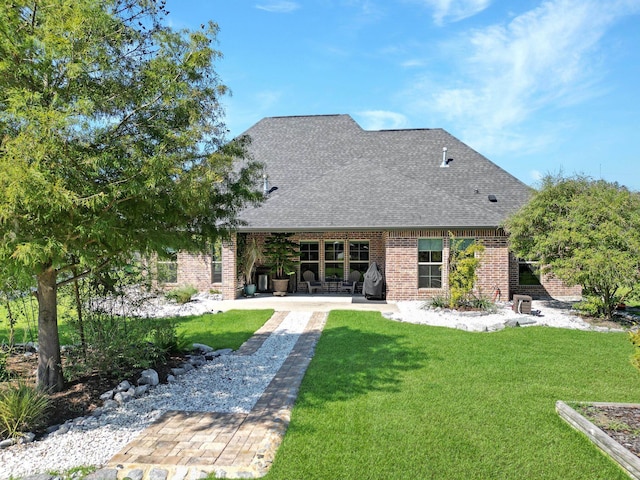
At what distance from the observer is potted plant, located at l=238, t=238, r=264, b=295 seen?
51.5 ft

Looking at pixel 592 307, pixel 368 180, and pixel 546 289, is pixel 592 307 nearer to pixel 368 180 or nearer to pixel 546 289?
pixel 546 289

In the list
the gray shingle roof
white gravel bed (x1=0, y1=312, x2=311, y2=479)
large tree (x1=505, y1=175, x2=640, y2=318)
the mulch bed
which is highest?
the gray shingle roof

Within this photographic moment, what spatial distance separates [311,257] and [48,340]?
11.6 meters

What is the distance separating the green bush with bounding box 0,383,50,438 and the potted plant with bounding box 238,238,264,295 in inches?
429

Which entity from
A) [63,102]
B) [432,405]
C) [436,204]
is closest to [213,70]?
[63,102]

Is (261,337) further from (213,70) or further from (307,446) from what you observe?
(213,70)

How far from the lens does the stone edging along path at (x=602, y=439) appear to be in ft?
12.3

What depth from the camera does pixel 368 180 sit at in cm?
1647

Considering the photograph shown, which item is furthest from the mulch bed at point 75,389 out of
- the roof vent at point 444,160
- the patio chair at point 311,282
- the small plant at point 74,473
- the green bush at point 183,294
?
the roof vent at point 444,160

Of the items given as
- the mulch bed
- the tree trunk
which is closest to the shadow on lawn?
the mulch bed

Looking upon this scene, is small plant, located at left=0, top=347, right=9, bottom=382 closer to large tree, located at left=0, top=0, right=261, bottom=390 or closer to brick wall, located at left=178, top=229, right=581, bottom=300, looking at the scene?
large tree, located at left=0, top=0, right=261, bottom=390

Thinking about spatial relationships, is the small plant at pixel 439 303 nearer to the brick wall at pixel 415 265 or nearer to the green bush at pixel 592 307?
the brick wall at pixel 415 265

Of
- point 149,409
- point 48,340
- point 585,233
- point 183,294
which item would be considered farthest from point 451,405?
point 183,294

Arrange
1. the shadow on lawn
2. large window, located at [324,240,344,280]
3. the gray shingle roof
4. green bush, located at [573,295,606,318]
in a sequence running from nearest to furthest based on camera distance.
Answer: the shadow on lawn, green bush, located at [573,295,606,318], the gray shingle roof, large window, located at [324,240,344,280]
